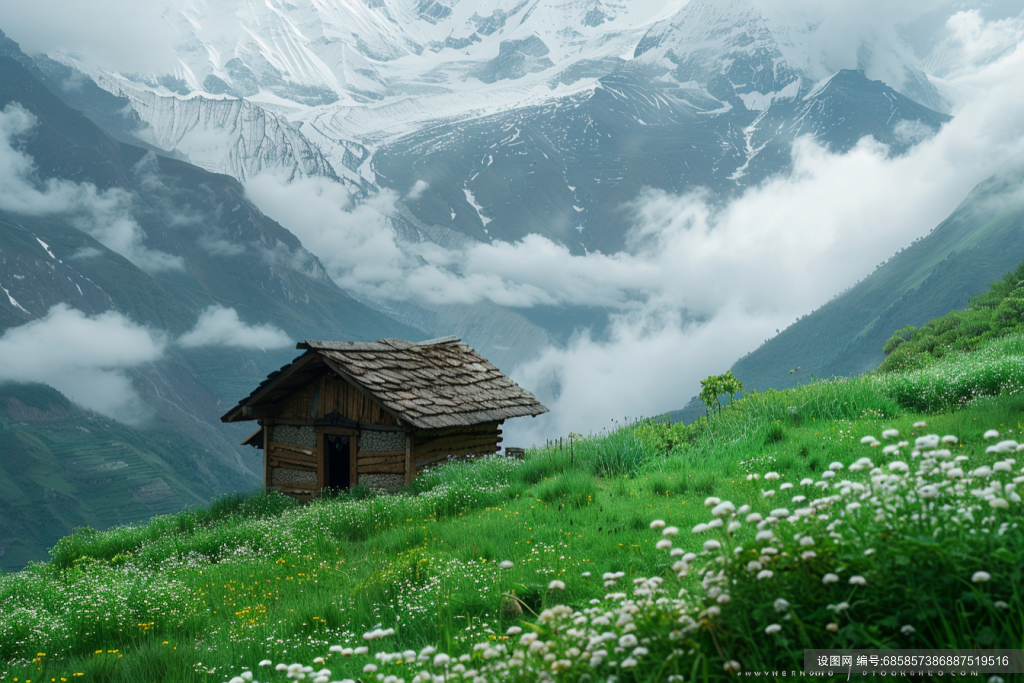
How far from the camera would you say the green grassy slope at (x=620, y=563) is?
325 centimetres

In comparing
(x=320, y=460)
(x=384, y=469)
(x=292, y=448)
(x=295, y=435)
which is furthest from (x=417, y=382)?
(x=292, y=448)

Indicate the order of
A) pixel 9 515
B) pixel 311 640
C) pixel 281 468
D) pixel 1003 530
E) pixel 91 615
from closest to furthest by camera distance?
pixel 1003 530, pixel 311 640, pixel 91 615, pixel 281 468, pixel 9 515

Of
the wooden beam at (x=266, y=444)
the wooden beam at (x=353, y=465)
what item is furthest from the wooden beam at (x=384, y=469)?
the wooden beam at (x=266, y=444)

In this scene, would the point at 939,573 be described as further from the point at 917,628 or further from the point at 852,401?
the point at 852,401

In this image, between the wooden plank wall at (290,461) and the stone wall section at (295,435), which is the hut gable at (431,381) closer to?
the stone wall section at (295,435)

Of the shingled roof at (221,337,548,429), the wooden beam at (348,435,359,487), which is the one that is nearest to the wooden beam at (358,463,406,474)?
the wooden beam at (348,435,359,487)

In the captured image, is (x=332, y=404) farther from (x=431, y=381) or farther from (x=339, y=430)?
(x=431, y=381)

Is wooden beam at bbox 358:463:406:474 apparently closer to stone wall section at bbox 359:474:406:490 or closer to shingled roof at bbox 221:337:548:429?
stone wall section at bbox 359:474:406:490

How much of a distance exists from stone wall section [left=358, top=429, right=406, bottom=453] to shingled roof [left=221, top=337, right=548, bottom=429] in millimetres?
1103

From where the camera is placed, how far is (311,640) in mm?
6125

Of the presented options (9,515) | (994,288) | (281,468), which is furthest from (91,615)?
(9,515)

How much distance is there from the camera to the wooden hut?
17.8m

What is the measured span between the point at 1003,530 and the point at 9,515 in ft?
704

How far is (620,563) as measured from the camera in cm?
691
